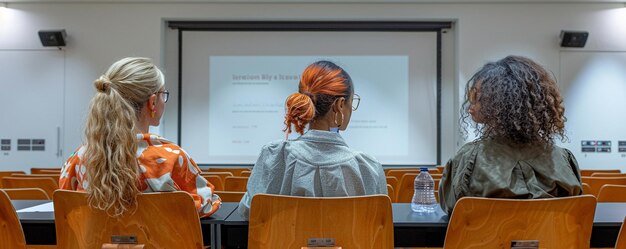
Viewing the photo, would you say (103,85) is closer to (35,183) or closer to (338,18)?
(35,183)

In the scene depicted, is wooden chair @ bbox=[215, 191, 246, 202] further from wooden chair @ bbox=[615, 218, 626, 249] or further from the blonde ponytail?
wooden chair @ bbox=[615, 218, 626, 249]

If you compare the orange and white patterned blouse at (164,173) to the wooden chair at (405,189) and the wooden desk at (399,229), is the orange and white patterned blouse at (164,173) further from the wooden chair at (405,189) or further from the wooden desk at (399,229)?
the wooden chair at (405,189)

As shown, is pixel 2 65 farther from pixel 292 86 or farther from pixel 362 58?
pixel 362 58

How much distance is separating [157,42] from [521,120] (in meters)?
5.83

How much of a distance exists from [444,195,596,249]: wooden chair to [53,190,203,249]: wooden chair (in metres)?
0.70

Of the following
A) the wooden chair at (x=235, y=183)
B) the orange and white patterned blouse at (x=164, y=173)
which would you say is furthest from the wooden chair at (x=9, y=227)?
the wooden chair at (x=235, y=183)

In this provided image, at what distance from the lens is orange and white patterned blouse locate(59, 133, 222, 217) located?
1374mm

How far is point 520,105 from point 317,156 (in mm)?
616

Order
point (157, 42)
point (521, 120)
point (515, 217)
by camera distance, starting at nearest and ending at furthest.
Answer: point (515, 217), point (521, 120), point (157, 42)

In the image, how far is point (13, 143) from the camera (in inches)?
260

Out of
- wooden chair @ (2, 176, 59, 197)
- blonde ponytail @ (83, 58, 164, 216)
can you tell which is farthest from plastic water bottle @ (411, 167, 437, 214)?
wooden chair @ (2, 176, 59, 197)

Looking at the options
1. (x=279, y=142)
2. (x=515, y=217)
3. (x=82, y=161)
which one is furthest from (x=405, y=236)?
(x=82, y=161)

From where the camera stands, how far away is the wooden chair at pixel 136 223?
1277mm

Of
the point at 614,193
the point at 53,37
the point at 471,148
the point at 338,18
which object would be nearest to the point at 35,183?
the point at 471,148
